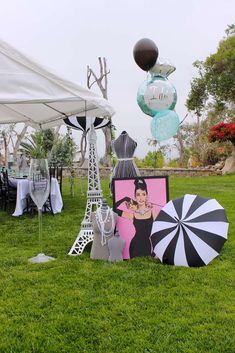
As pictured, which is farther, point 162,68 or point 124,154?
point 162,68

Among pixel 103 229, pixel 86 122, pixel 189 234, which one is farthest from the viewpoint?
pixel 86 122

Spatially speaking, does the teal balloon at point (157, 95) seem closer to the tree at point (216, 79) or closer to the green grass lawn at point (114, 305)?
the green grass lawn at point (114, 305)

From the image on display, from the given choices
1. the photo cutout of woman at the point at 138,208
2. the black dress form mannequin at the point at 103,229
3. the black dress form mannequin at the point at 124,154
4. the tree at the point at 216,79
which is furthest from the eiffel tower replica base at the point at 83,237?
the tree at the point at 216,79

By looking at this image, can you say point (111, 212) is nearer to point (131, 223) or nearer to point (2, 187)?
point (131, 223)

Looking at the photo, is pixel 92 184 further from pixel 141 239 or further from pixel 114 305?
pixel 114 305

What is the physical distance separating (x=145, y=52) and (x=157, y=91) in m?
0.58

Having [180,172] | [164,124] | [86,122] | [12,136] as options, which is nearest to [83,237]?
[86,122]

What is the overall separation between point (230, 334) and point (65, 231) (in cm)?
318

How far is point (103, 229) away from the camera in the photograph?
3.56 metres

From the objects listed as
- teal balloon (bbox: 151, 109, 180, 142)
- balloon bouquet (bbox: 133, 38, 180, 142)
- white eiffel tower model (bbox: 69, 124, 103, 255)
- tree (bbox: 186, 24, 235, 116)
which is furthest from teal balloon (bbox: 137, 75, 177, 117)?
tree (bbox: 186, 24, 235, 116)

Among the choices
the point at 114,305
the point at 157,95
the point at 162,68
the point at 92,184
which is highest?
the point at 162,68

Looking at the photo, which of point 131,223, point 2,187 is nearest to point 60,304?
point 131,223

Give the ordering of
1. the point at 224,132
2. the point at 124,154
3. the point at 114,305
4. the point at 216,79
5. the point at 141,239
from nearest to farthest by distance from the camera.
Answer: the point at 114,305, the point at 141,239, the point at 124,154, the point at 224,132, the point at 216,79

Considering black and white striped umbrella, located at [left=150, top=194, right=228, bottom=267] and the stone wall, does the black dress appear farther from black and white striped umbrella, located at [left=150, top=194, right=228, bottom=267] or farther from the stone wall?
the stone wall
